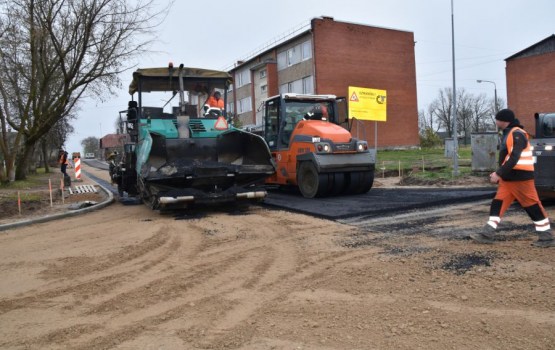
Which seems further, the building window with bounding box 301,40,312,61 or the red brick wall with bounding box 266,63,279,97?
the red brick wall with bounding box 266,63,279,97

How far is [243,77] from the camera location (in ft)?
146

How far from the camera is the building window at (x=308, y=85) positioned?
3489 cm

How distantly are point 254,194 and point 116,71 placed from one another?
10.8m

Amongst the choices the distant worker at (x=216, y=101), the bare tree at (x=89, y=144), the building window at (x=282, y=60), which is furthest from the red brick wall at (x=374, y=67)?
the bare tree at (x=89, y=144)

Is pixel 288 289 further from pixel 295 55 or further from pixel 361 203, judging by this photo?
pixel 295 55

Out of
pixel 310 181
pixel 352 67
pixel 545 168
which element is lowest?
pixel 310 181

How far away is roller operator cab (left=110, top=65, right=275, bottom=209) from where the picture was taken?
359 inches

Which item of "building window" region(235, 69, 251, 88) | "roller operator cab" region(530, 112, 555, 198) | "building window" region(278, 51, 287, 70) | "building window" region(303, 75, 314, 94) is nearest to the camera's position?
"roller operator cab" region(530, 112, 555, 198)

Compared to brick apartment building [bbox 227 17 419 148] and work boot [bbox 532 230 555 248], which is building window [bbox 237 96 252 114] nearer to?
brick apartment building [bbox 227 17 419 148]

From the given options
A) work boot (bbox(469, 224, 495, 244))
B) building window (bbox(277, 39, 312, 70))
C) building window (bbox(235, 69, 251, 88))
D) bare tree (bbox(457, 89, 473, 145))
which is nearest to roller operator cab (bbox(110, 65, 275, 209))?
work boot (bbox(469, 224, 495, 244))

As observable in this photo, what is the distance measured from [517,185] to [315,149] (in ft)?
16.6

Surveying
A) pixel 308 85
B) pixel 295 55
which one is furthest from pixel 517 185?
pixel 295 55

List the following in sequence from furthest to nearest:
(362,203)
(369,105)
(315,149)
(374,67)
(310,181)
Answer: (374,67), (369,105), (310,181), (315,149), (362,203)

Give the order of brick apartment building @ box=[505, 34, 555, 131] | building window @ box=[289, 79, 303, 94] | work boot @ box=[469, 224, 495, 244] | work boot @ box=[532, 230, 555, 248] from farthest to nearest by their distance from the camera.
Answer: brick apartment building @ box=[505, 34, 555, 131] → building window @ box=[289, 79, 303, 94] → work boot @ box=[469, 224, 495, 244] → work boot @ box=[532, 230, 555, 248]
